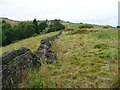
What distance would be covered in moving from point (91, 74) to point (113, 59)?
2342 mm

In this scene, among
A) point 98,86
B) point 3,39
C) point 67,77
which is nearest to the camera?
point 98,86

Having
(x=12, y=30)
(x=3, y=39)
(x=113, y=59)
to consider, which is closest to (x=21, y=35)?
(x=12, y=30)

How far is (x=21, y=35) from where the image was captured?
69188mm

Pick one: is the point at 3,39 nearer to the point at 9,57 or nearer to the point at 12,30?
the point at 12,30

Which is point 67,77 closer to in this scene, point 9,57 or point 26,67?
point 26,67

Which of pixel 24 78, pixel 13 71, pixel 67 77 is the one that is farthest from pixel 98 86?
pixel 13 71

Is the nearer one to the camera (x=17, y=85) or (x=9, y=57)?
(x=17, y=85)

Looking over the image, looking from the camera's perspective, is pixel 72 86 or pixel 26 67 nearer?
pixel 72 86

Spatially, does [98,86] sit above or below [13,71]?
below

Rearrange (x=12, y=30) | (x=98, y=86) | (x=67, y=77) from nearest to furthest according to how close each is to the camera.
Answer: (x=98, y=86)
(x=67, y=77)
(x=12, y=30)

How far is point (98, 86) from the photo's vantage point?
430cm

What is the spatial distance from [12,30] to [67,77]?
67.0m

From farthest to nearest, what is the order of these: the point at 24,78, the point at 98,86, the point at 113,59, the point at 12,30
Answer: the point at 12,30
the point at 113,59
the point at 24,78
the point at 98,86

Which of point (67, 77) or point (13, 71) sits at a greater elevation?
point (13, 71)
